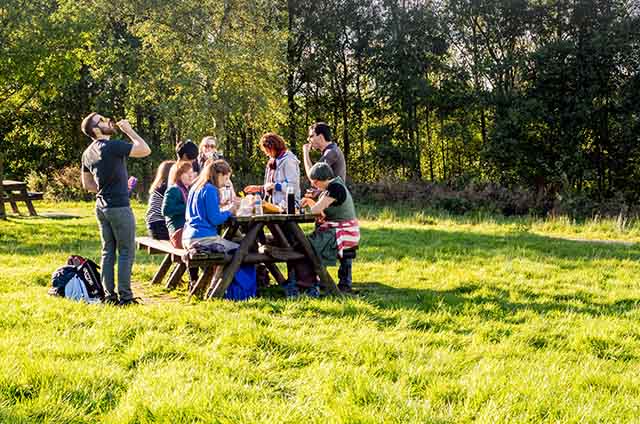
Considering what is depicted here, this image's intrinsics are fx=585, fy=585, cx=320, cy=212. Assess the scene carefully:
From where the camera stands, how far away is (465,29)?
2625 cm

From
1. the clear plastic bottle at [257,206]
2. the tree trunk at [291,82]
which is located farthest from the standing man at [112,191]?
the tree trunk at [291,82]

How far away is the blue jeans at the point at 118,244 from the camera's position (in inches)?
225

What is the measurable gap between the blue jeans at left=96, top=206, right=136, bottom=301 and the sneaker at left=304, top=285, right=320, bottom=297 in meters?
1.81

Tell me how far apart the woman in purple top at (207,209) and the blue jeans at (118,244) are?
0.56 metres

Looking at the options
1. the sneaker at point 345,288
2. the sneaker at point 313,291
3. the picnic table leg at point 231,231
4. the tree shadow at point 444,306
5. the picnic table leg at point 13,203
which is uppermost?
the picnic table leg at point 13,203

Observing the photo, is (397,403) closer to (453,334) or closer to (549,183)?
(453,334)

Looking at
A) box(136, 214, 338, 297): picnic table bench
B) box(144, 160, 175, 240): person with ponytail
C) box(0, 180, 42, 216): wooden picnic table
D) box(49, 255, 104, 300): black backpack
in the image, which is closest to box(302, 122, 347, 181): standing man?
box(136, 214, 338, 297): picnic table bench

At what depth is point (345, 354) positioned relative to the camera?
414 centimetres

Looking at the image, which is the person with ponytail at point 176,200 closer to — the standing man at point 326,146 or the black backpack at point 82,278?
the black backpack at point 82,278

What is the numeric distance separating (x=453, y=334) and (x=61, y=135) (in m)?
29.0

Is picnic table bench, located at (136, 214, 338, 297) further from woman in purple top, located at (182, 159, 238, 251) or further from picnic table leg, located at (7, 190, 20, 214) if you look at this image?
picnic table leg, located at (7, 190, 20, 214)

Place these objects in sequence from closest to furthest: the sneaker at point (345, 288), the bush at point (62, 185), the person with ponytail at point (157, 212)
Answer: the sneaker at point (345, 288) → the person with ponytail at point (157, 212) → the bush at point (62, 185)

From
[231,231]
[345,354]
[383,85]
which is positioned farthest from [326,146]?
[383,85]

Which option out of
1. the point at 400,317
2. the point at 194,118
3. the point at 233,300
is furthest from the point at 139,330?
the point at 194,118
